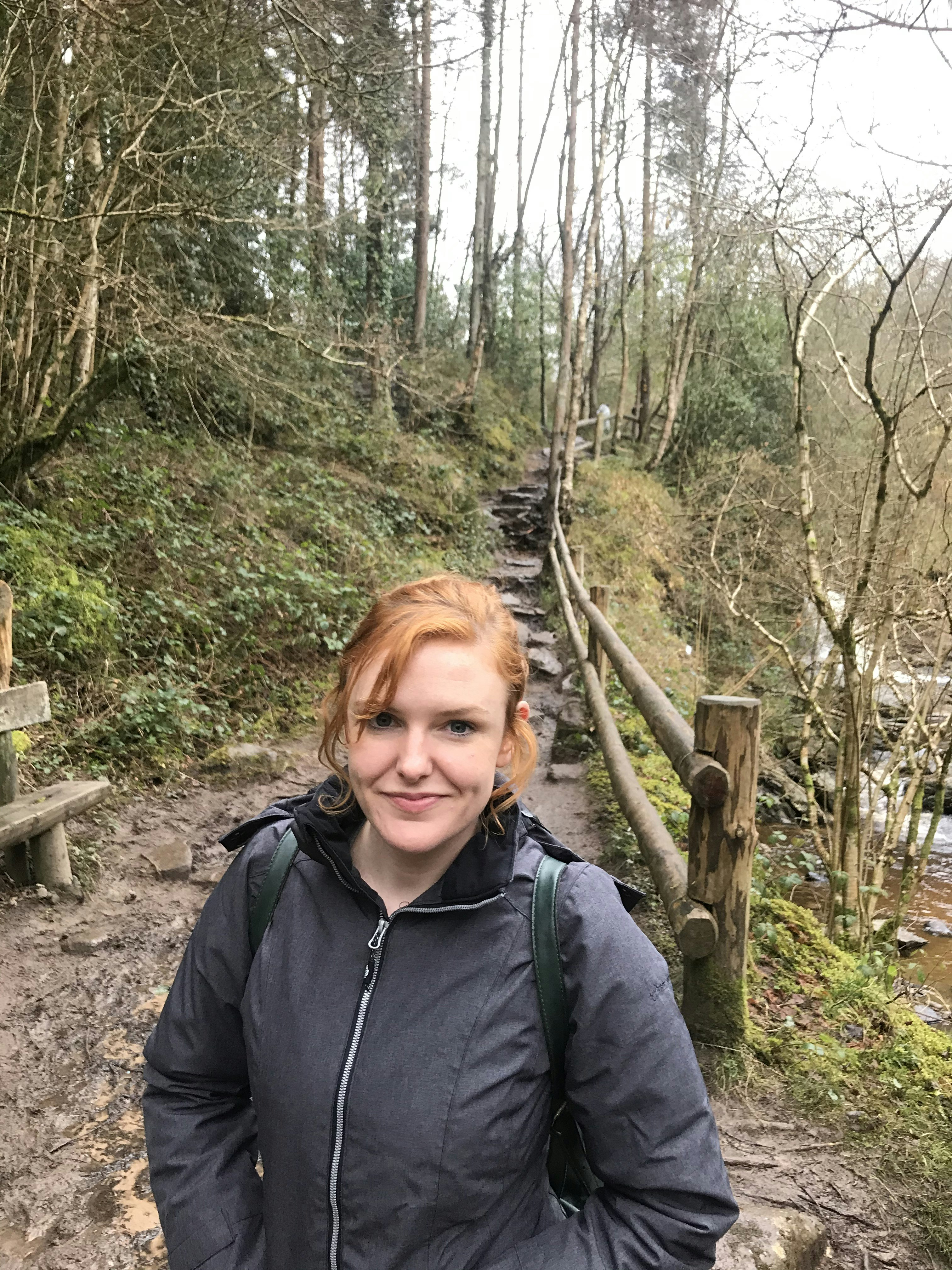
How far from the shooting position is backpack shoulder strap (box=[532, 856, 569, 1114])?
3.84ft

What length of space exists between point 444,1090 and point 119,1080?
8.03 ft

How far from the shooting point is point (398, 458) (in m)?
13.2

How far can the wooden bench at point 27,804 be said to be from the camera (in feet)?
12.3

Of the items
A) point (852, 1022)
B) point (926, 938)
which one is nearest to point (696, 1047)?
point (852, 1022)

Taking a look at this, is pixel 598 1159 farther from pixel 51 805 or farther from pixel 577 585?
pixel 577 585

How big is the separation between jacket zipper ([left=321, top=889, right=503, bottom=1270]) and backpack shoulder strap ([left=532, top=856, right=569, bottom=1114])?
2.7 inches

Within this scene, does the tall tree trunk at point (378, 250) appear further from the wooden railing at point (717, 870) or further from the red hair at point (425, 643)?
the red hair at point (425, 643)

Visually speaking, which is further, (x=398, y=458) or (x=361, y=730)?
(x=398, y=458)

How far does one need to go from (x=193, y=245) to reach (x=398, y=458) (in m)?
4.32

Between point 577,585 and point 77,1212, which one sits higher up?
point 577,585

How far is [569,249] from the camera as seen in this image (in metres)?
14.4

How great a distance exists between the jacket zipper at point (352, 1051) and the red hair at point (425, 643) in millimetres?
179

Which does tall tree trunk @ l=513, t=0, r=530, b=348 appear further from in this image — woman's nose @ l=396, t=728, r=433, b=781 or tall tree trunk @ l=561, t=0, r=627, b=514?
woman's nose @ l=396, t=728, r=433, b=781

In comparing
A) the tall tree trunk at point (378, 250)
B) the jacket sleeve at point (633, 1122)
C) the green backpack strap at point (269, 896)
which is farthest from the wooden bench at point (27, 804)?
the tall tree trunk at point (378, 250)
